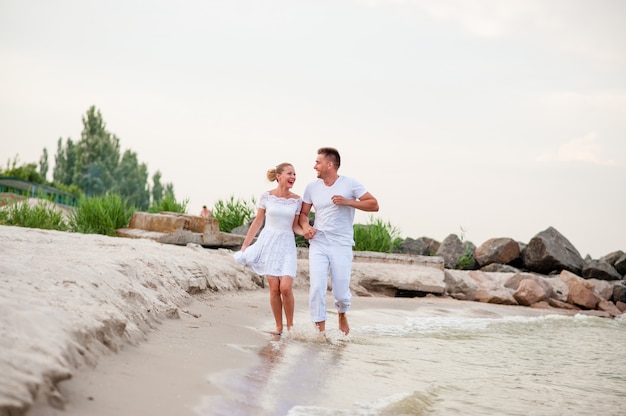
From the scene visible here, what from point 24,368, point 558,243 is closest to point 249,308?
point 24,368

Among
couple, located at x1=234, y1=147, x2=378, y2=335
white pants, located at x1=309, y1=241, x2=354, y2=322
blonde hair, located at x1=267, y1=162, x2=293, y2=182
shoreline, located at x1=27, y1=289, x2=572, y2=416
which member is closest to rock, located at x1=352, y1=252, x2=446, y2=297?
shoreline, located at x1=27, y1=289, x2=572, y2=416

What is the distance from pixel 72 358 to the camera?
4184mm

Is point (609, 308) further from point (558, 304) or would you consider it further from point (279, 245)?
point (279, 245)

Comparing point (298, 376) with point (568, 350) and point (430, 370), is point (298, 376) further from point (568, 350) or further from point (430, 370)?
point (568, 350)

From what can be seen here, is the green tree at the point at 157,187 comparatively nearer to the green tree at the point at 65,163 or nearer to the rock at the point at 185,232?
the green tree at the point at 65,163

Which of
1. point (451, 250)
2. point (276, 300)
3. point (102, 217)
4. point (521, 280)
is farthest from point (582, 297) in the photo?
point (276, 300)

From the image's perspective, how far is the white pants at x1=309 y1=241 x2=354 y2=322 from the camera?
7680 mm

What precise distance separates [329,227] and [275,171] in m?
0.89

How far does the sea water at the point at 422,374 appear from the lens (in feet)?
15.8

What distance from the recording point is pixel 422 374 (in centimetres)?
646

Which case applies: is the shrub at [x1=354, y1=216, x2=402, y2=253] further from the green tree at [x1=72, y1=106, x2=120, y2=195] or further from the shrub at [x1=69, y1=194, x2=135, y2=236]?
the green tree at [x1=72, y1=106, x2=120, y2=195]

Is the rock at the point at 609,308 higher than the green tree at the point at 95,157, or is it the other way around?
the green tree at the point at 95,157

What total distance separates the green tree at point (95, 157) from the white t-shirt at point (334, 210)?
5391cm

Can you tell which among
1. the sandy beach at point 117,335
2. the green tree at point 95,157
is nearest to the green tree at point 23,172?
the green tree at point 95,157
